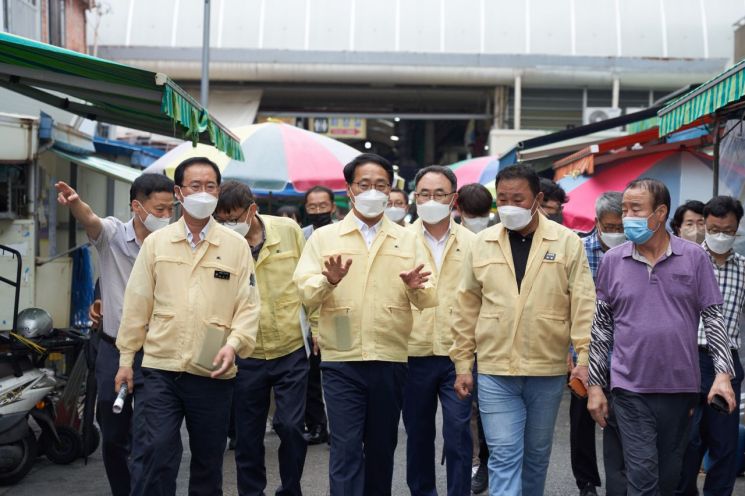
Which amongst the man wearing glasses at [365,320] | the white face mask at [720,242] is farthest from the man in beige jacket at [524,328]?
the white face mask at [720,242]

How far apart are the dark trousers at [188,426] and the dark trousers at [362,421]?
0.61 meters

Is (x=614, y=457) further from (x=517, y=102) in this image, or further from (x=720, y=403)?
(x=517, y=102)

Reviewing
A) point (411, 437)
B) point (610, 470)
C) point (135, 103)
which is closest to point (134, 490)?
point (411, 437)

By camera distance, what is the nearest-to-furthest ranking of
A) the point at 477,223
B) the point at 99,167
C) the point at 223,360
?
1. the point at 223,360
2. the point at 477,223
3. the point at 99,167

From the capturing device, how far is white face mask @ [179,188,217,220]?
5477mm

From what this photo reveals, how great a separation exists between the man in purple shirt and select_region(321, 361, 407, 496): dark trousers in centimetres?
114

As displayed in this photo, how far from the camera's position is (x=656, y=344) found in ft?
16.6

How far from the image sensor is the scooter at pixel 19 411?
23.3ft

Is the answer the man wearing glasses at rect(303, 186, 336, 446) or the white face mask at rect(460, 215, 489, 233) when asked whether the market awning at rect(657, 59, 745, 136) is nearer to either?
the white face mask at rect(460, 215, 489, 233)

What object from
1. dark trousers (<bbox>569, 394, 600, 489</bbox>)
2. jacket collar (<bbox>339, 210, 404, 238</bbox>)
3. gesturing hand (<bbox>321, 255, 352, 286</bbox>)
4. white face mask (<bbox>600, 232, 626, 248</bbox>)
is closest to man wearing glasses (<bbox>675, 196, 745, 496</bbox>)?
white face mask (<bbox>600, 232, 626, 248</bbox>)

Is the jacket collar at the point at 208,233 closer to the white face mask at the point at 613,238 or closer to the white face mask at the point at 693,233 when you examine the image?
the white face mask at the point at 613,238

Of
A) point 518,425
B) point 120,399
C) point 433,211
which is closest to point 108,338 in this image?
point 120,399

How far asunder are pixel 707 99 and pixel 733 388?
188cm

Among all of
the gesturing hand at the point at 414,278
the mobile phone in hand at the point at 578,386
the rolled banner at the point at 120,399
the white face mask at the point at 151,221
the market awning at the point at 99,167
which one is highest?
the market awning at the point at 99,167
